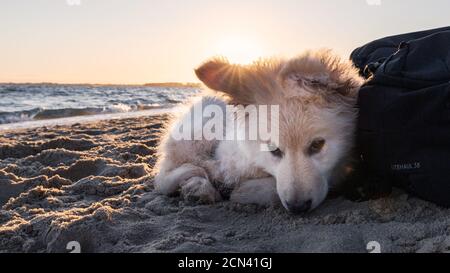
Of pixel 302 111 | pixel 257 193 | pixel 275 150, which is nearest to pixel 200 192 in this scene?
pixel 257 193

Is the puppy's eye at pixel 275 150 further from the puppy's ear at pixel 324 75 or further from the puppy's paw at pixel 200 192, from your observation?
the puppy's paw at pixel 200 192

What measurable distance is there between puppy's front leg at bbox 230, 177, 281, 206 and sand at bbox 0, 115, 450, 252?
0.05m

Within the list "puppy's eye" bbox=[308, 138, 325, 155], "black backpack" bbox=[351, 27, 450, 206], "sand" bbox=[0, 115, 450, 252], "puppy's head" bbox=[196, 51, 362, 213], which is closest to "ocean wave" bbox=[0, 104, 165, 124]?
"sand" bbox=[0, 115, 450, 252]

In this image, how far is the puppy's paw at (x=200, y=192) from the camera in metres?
3.17

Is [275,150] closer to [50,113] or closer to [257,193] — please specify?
[257,193]

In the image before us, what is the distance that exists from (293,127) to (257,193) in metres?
0.57

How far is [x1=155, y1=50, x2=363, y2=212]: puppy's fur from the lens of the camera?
2.69 metres

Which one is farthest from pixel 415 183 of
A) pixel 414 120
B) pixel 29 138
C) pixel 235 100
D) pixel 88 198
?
pixel 29 138

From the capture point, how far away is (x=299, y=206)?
263 centimetres

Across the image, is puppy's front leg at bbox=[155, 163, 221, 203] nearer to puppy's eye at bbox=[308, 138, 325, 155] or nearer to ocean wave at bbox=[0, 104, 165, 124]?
puppy's eye at bbox=[308, 138, 325, 155]

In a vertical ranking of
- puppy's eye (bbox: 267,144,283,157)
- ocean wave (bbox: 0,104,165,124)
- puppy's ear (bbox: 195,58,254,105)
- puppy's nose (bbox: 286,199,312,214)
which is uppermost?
puppy's ear (bbox: 195,58,254,105)

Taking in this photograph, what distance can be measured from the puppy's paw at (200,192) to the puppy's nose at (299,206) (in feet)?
2.31

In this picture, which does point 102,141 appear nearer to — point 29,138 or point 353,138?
point 29,138

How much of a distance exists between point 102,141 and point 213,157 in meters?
3.33
